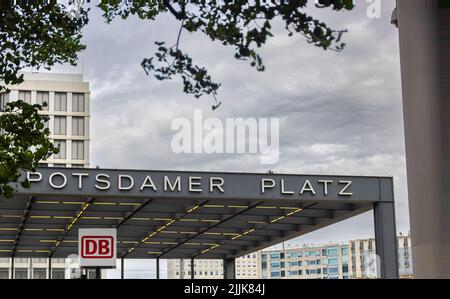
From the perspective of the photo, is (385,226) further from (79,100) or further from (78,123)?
(79,100)

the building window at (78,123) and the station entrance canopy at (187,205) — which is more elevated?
the station entrance canopy at (187,205)

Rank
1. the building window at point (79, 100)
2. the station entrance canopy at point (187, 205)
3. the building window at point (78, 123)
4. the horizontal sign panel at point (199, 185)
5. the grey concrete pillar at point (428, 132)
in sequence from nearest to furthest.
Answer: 1. the grey concrete pillar at point (428, 132)
2. the building window at point (79, 100)
3. the building window at point (78, 123)
4. the horizontal sign panel at point (199, 185)
5. the station entrance canopy at point (187, 205)

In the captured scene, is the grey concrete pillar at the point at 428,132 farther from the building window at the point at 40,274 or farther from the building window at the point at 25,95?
the building window at the point at 40,274

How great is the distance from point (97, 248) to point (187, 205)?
6.56m

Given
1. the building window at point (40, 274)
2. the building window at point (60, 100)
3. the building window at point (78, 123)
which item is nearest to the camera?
the building window at point (60, 100)

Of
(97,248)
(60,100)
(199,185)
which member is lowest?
(97,248)

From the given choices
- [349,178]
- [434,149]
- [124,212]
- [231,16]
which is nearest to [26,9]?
Result: [231,16]

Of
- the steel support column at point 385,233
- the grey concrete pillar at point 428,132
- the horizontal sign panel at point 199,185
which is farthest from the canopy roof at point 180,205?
the grey concrete pillar at point 428,132

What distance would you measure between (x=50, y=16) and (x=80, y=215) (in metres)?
21.9

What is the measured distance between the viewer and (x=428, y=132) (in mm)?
4672

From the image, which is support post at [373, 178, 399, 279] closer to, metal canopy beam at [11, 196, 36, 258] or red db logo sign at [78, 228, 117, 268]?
red db logo sign at [78, 228, 117, 268]

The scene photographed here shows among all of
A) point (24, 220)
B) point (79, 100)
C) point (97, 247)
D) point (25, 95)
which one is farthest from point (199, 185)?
point (79, 100)

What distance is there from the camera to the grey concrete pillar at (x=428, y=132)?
457cm

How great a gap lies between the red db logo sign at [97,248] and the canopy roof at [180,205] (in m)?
2.42
